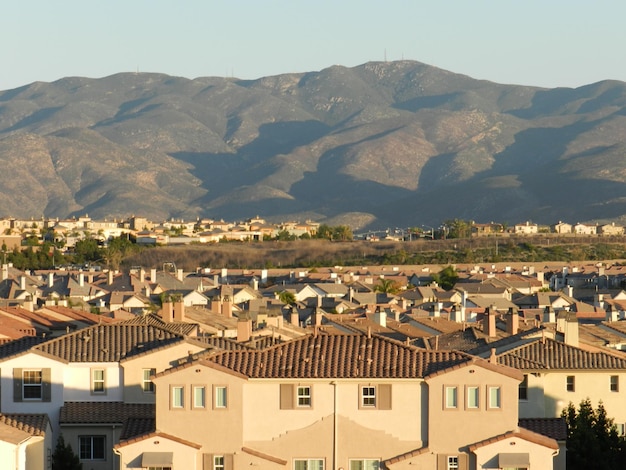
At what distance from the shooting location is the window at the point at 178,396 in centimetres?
2822

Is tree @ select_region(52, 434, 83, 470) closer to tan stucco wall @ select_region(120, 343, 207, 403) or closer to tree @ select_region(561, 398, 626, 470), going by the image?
tan stucco wall @ select_region(120, 343, 207, 403)

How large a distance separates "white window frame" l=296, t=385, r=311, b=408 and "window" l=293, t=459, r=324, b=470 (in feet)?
3.01

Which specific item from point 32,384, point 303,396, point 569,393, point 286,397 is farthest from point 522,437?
point 32,384

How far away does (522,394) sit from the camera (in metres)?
34.7

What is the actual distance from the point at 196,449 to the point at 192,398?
87 cm

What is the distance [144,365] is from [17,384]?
8.07 ft

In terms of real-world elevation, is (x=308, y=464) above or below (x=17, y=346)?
below

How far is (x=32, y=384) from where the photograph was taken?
32.6 m

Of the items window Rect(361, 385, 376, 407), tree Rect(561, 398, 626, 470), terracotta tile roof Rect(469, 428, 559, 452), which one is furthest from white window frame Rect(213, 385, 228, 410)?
tree Rect(561, 398, 626, 470)

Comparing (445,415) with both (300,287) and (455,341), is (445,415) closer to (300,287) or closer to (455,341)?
(455,341)

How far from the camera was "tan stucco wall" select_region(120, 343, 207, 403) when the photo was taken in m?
32.7

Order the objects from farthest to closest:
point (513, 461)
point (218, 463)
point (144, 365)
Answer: point (144, 365) → point (218, 463) → point (513, 461)

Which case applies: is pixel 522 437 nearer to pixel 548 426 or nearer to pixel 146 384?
pixel 548 426

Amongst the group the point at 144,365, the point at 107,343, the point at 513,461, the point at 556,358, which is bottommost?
the point at 513,461
